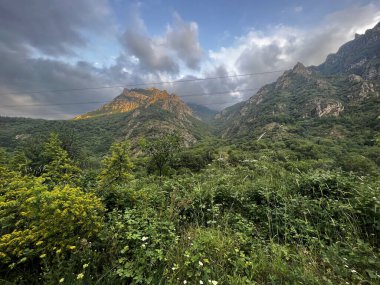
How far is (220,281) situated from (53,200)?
8.80ft

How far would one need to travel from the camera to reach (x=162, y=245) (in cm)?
255

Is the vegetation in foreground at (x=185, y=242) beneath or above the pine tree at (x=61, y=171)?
above

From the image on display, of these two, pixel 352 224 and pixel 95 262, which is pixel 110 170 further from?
pixel 352 224

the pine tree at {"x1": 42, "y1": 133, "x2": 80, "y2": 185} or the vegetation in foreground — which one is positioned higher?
the vegetation in foreground

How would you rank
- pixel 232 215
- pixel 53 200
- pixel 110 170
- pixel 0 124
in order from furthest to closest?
1. pixel 0 124
2. pixel 110 170
3. pixel 232 215
4. pixel 53 200

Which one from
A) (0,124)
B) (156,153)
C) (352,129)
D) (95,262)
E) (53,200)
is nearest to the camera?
(95,262)

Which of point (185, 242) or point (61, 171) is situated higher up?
point (185, 242)

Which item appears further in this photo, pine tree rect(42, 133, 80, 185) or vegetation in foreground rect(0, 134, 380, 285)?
pine tree rect(42, 133, 80, 185)

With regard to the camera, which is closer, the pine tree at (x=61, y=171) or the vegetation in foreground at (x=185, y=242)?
the vegetation in foreground at (x=185, y=242)

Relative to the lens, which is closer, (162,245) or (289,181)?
(162,245)

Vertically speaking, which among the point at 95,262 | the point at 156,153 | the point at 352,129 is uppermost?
the point at 95,262

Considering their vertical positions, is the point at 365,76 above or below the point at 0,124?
above

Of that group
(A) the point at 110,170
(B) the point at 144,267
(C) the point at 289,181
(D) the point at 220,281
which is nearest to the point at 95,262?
(B) the point at 144,267

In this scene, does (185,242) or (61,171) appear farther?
(61,171)
